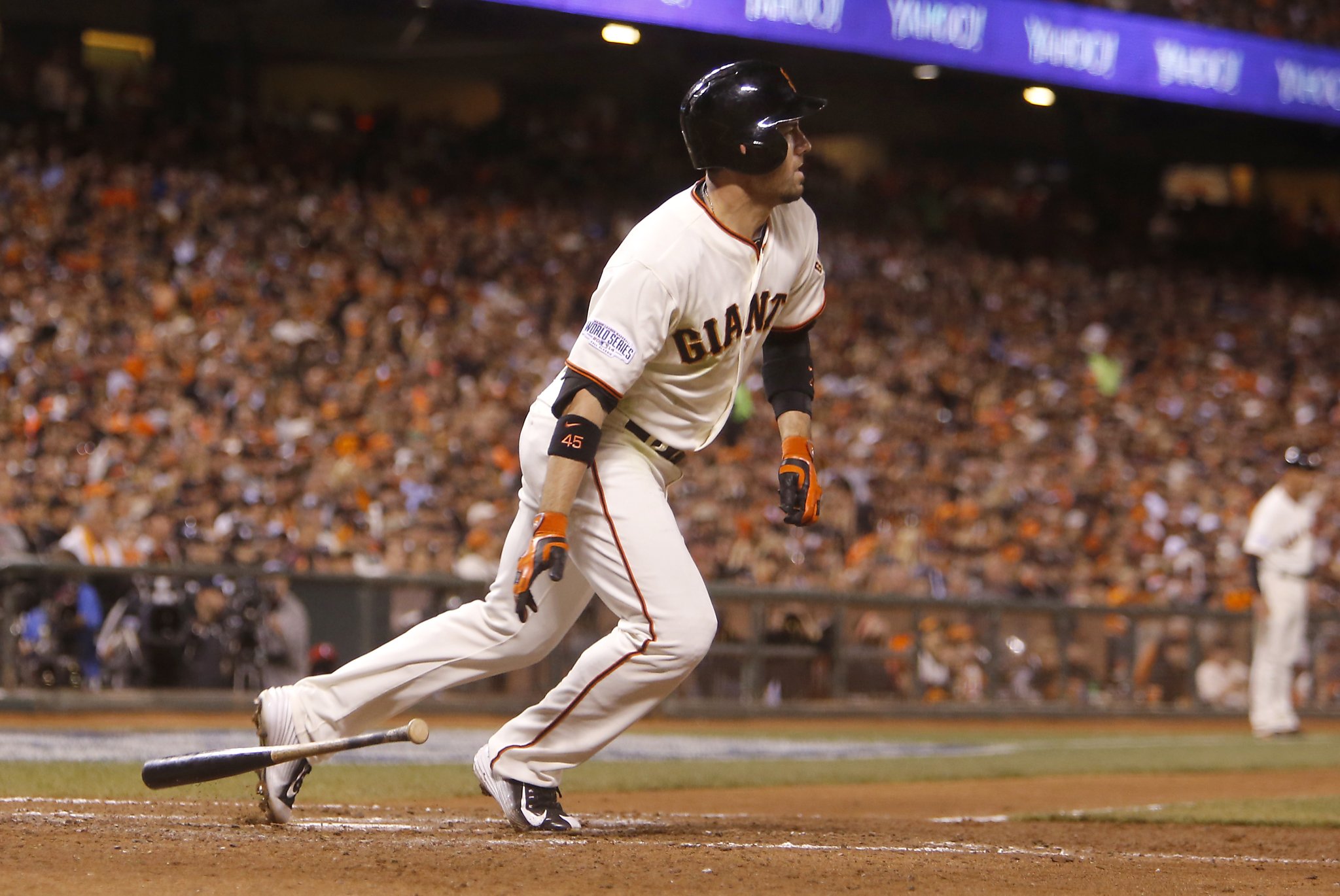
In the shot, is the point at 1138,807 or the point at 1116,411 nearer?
the point at 1138,807

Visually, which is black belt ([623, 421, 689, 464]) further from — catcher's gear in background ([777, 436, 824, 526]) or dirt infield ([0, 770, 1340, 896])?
dirt infield ([0, 770, 1340, 896])

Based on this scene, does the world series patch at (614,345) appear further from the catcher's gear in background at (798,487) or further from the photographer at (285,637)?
the photographer at (285,637)

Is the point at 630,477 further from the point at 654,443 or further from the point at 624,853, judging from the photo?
the point at 624,853

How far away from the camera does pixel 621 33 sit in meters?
15.0

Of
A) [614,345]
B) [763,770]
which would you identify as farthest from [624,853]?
[763,770]

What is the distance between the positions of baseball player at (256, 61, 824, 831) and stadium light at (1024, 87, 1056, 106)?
543 inches

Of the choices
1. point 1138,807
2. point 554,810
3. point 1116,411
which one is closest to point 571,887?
point 554,810

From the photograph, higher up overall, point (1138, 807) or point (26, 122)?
point (26, 122)

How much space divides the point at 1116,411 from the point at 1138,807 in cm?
1072

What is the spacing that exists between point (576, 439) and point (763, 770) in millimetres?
3879

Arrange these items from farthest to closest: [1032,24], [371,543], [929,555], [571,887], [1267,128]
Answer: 1. [1267,128]
2. [1032,24]
3. [929,555]
4. [371,543]
5. [571,887]

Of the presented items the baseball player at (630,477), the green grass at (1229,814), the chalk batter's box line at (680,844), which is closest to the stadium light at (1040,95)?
the green grass at (1229,814)

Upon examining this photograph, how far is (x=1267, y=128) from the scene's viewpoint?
20.5 meters

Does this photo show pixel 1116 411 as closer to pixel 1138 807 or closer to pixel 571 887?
pixel 1138 807
